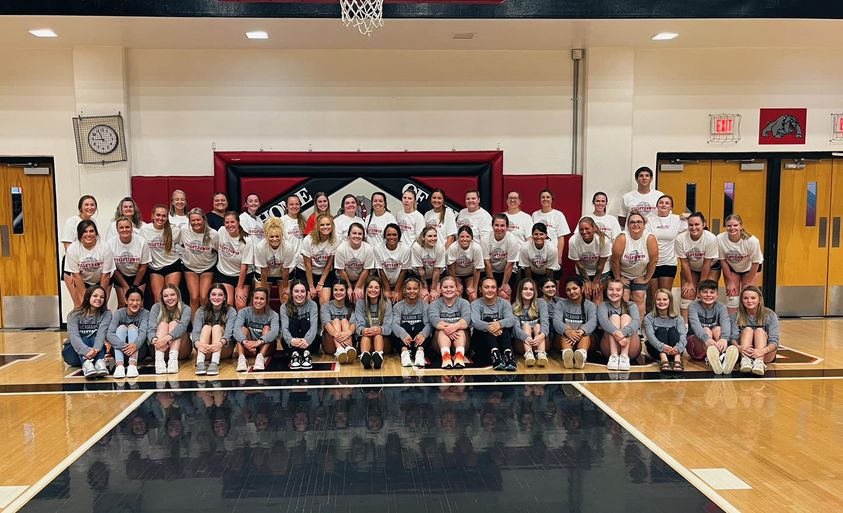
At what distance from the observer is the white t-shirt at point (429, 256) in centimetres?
807

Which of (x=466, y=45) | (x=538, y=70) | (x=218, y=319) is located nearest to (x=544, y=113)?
(x=538, y=70)

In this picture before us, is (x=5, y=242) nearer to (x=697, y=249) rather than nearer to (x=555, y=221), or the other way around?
(x=555, y=221)

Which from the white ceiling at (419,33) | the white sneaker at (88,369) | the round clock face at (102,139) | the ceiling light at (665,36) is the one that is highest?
the ceiling light at (665,36)

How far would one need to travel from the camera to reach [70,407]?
6.08 metres

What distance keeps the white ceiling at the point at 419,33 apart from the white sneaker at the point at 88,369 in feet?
12.6

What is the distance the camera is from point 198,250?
8.12 m

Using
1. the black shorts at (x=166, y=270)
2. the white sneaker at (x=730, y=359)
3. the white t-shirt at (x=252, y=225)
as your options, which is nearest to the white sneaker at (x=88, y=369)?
the black shorts at (x=166, y=270)

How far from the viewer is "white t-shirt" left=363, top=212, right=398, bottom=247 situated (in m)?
8.44

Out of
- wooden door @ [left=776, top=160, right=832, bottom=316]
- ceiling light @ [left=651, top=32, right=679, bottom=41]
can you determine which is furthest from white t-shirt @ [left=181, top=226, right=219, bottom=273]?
wooden door @ [left=776, top=160, right=832, bottom=316]

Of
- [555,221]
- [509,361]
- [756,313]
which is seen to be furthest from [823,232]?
[509,361]

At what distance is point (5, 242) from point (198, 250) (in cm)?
377

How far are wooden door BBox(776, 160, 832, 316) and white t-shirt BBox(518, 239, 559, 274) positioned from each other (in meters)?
4.41

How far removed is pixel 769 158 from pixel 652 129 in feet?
6.04

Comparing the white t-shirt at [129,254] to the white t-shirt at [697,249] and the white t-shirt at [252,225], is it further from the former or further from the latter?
the white t-shirt at [697,249]
